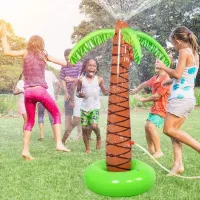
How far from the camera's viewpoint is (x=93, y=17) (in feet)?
72.6

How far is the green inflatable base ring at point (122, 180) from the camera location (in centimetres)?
168

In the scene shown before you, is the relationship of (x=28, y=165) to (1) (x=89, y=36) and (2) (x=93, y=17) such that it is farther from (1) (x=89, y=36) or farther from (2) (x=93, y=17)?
(2) (x=93, y=17)

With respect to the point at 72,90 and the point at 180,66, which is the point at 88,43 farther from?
the point at 72,90

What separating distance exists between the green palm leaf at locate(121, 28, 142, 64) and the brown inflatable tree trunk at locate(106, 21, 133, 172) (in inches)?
1.2

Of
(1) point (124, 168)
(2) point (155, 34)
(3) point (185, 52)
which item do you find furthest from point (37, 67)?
(2) point (155, 34)

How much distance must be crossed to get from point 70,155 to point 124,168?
10.2 ft

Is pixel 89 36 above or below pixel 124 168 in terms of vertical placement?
above

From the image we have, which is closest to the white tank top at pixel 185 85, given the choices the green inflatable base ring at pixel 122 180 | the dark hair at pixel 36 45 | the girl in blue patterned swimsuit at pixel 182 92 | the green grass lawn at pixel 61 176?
the girl in blue patterned swimsuit at pixel 182 92

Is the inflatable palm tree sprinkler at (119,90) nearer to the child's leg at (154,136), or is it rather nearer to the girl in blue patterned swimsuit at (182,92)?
the girl in blue patterned swimsuit at (182,92)

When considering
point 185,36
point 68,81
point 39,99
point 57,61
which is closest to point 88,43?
point 57,61

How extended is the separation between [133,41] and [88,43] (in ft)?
0.64

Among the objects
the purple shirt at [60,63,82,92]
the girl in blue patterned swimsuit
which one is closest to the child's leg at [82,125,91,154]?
the purple shirt at [60,63,82,92]

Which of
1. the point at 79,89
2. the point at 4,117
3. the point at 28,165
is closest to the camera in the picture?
the point at 28,165

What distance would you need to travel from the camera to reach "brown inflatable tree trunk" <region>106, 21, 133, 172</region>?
5.17 feet
